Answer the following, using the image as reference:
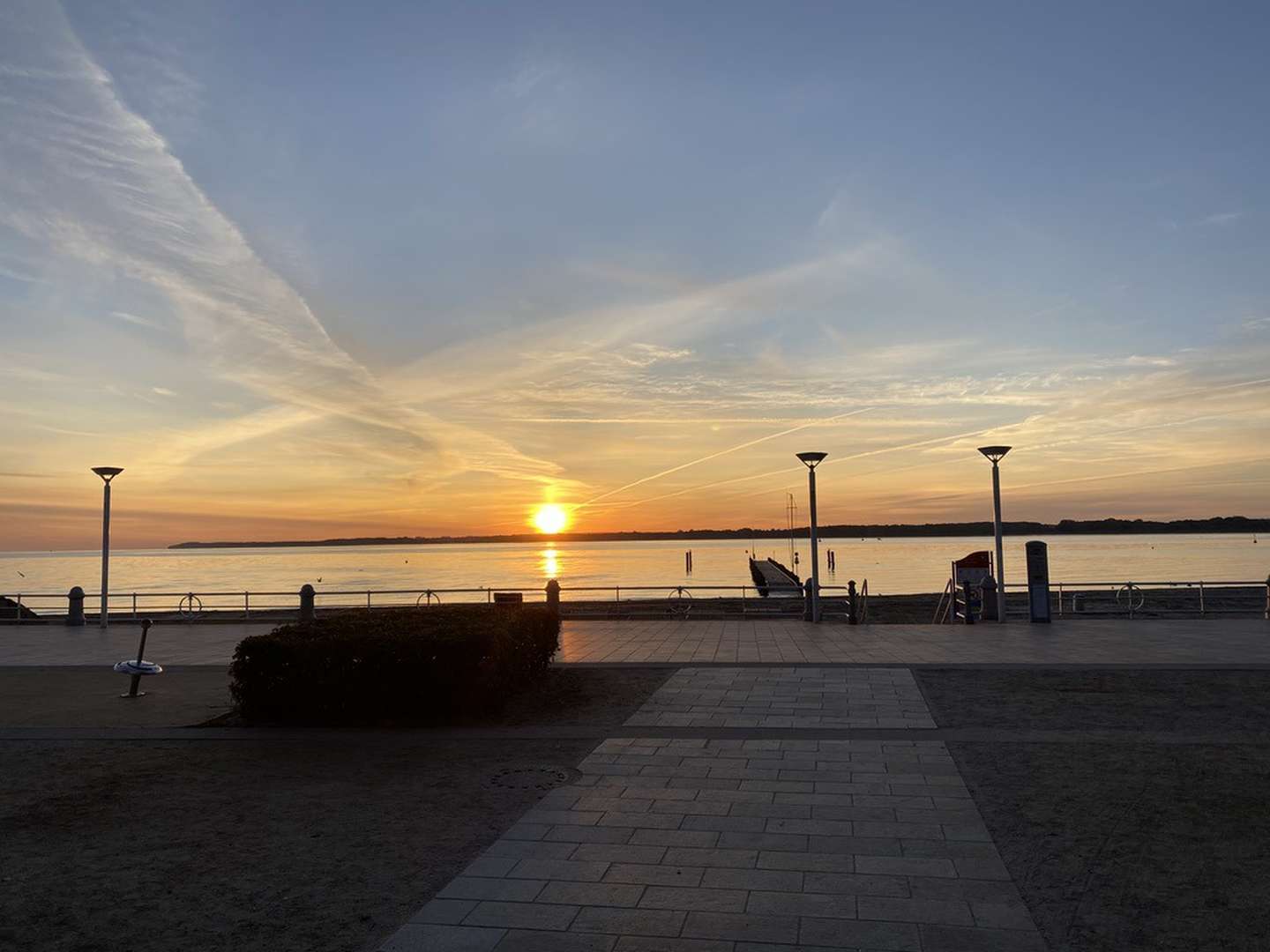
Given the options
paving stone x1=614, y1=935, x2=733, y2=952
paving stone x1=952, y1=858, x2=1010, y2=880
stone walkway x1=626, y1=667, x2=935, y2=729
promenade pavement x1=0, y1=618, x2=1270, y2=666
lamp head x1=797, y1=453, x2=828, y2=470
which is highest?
lamp head x1=797, y1=453, x2=828, y2=470

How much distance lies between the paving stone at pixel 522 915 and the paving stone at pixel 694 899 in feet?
1.47

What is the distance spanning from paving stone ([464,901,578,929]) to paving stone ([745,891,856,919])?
100cm

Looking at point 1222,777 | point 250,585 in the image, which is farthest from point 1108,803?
point 250,585

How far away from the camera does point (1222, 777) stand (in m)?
7.65

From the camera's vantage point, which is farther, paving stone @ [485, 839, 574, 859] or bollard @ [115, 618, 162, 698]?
bollard @ [115, 618, 162, 698]

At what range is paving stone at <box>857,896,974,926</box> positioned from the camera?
16.1 feet

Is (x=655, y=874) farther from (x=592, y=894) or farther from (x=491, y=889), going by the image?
(x=491, y=889)

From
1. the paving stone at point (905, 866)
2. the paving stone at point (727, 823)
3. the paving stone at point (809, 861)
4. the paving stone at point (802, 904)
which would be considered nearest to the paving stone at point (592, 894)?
the paving stone at point (802, 904)

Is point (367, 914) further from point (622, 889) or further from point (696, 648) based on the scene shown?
point (696, 648)

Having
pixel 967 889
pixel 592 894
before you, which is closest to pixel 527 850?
pixel 592 894

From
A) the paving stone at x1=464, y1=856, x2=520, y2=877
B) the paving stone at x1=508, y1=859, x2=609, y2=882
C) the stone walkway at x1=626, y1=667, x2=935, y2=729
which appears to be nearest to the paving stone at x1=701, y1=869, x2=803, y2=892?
the paving stone at x1=508, y1=859, x2=609, y2=882

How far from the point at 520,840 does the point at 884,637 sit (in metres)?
13.6

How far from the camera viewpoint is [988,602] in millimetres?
21688

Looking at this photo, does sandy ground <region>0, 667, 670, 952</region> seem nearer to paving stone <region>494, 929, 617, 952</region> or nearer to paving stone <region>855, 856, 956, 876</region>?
paving stone <region>494, 929, 617, 952</region>
